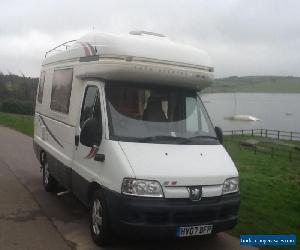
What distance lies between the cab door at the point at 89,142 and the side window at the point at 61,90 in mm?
829

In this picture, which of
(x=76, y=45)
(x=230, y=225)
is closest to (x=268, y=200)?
(x=230, y=225)

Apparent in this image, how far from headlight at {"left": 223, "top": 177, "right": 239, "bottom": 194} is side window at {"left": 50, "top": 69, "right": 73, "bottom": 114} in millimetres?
3109

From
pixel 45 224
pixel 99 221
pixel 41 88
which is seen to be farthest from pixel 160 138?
pixel 41 88

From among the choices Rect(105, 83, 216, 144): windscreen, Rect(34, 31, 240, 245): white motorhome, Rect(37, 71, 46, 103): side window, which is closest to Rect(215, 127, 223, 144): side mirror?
Rect(34, 31, 240, 245): white motorhome

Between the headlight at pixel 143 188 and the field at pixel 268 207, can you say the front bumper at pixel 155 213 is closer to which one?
the headlight at pixel 143 188

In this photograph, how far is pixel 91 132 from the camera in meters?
6.10

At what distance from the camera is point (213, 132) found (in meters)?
6.82

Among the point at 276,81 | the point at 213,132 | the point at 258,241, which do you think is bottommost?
the point at 258,241

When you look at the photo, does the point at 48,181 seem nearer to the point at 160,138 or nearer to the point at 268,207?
the point at 160,138

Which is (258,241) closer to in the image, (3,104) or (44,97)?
(44,97)

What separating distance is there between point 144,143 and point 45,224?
7.20ft

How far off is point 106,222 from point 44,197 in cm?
333

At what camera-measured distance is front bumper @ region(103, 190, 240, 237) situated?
5449 mm

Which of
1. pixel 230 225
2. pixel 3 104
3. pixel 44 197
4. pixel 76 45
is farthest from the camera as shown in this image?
pixel 3 104
